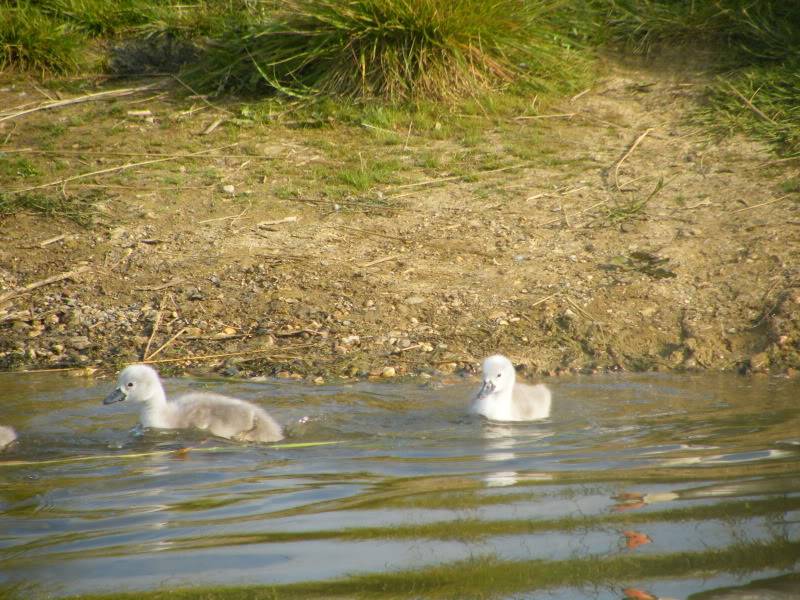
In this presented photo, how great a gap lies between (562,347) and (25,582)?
4339 millimetres

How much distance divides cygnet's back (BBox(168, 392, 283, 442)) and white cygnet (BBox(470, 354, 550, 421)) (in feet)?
3.62

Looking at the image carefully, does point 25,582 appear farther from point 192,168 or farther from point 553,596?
point 192,168

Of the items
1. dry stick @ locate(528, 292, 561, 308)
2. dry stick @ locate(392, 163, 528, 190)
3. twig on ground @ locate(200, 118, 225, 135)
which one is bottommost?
dry stick @ locate(528, 292, 561, 308)

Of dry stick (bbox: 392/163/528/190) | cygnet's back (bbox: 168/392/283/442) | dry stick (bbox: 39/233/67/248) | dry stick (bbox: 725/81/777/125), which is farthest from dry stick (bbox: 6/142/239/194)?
dry stick (bbox: 725/81/777/125)

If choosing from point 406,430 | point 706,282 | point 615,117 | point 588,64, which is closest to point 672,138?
point 615,117

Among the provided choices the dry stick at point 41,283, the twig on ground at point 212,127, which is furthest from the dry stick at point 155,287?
the twig on ground at point 212,127

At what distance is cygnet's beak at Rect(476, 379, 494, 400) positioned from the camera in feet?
19.0

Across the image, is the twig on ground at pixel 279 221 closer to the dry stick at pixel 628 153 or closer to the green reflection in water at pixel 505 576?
the dry stick at pixel 628 153

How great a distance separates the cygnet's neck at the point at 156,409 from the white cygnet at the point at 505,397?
164 centimetres

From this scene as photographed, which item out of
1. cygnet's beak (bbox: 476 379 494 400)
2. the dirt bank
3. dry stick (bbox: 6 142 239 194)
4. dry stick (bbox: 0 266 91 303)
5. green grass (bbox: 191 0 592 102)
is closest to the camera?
cygnet's beak (bbox: 476 379 494 400)

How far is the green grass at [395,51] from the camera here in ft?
32.4

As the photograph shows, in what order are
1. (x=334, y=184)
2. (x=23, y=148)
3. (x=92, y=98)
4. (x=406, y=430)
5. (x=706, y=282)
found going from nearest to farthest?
1. (x=406, y=430)
2. (x=706, y=282)
3. (x=334, y=184)
4. (x=23, y=148)
5. (x=92, y=98)

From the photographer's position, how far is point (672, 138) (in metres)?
9.68

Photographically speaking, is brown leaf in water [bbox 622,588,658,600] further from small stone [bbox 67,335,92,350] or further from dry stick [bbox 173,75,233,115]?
dry stick [bbox 173,75,233,115]
